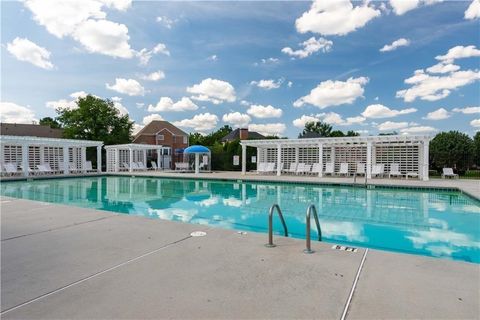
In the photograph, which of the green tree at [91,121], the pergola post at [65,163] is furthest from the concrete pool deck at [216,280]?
the green tree at [91,121]

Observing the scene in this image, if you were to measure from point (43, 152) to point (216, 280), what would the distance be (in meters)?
24.1

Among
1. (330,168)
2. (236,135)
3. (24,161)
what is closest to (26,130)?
(24,161)

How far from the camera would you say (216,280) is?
2.94m

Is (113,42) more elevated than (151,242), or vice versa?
(113,42)

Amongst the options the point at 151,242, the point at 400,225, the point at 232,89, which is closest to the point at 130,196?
the point at 151,242

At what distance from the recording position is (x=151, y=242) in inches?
169

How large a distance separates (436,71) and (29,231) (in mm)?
19734

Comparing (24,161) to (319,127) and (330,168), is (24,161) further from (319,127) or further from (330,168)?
(319,127)

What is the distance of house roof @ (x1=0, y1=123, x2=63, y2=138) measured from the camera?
37.5 meters

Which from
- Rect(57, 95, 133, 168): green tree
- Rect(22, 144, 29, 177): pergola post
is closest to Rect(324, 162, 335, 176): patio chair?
Rect(22, 144, 29, 177): pergola post

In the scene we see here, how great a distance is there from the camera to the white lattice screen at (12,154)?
20500 mm

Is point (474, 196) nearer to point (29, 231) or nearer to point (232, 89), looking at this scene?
point (29, 231)

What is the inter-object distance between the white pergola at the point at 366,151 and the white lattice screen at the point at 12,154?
15.7 metres

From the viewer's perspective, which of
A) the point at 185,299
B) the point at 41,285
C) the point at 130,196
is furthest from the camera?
the point at 130,196
